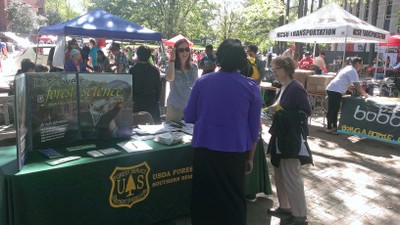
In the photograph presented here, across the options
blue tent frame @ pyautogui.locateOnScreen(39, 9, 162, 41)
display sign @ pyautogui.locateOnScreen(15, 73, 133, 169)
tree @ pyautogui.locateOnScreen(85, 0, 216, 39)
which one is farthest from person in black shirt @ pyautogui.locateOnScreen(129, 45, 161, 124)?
tree @ pyautogui.locateOnScreen(85, 0, 216, 39)

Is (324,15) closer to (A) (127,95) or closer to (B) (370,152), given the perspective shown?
(B) (370,152)

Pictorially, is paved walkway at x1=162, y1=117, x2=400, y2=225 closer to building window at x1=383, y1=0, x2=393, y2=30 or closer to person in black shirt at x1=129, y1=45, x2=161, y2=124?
person in black shirt at x1=129, y1=45, x2=161, y2=124

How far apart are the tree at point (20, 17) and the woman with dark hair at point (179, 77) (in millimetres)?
58070

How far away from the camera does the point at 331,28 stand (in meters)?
9.34

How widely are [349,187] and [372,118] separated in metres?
2.72

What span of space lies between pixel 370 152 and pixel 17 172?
5.98 metres

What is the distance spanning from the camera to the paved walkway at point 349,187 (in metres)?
3.84

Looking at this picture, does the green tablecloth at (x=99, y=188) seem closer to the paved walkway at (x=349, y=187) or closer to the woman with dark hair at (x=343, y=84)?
the paved walkway at (x=349, y=187)

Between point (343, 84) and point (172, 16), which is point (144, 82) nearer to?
point (343, 84)

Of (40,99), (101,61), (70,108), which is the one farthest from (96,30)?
(40,99)

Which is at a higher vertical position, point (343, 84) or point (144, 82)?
point (144, 82)

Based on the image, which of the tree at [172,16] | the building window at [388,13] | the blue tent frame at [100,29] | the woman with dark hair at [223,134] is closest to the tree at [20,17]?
the tree at [172,16]

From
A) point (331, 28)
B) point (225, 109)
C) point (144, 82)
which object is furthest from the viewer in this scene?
point (331, 28)

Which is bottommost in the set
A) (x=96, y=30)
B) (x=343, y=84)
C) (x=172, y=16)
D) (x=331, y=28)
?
(x=343, y=84)
